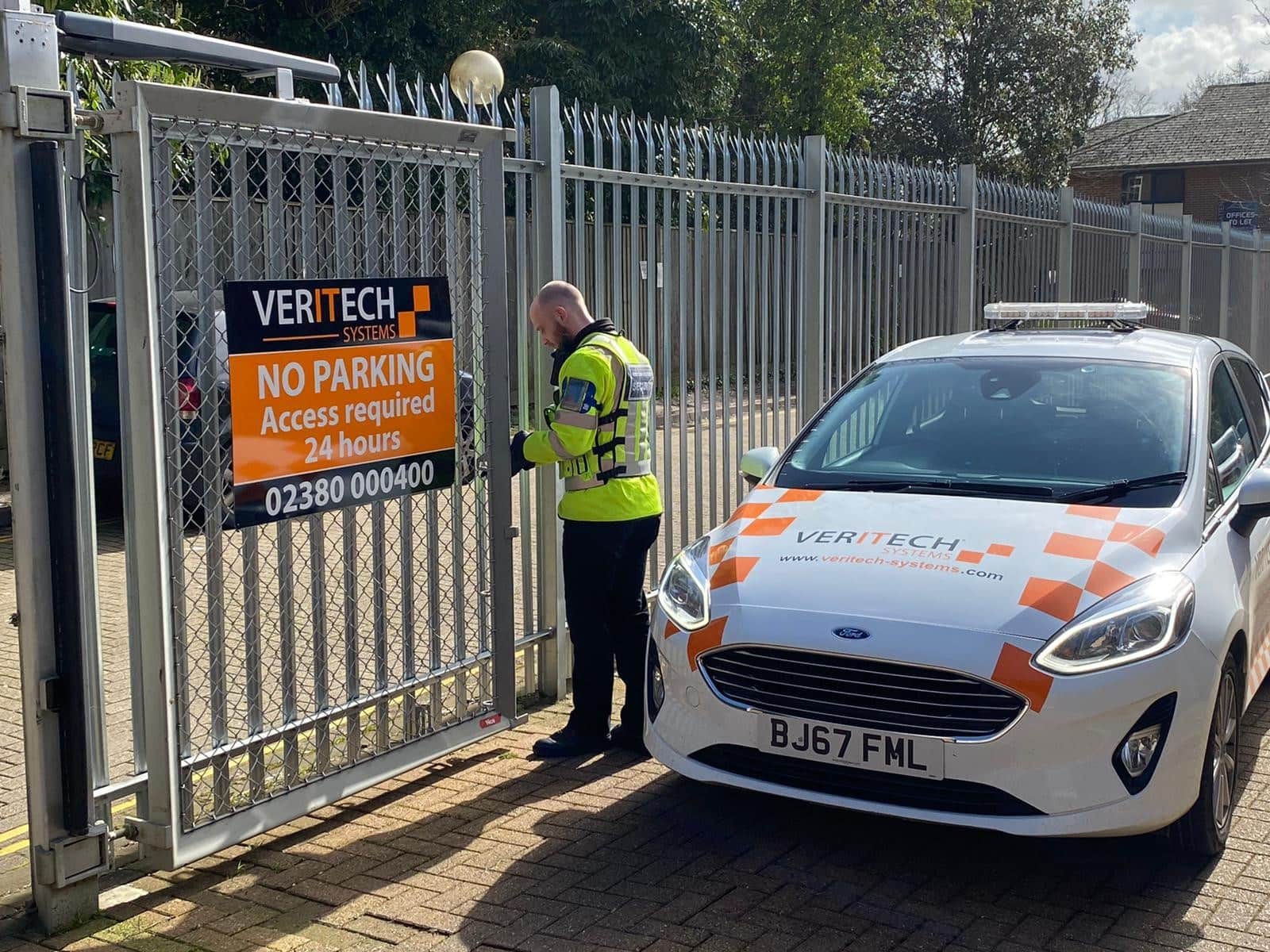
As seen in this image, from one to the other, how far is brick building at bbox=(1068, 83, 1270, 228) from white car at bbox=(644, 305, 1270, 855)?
43.7 metres

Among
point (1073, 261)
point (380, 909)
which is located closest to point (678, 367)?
point (380, 909)

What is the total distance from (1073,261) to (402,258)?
884 cm

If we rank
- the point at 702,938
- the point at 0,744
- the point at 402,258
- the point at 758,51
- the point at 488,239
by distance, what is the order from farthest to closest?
the point at 758,51, the point at 0,744, the point at 488,239, the point at 402,258, the point at 702,938

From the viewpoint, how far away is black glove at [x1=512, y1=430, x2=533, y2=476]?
5.04 m

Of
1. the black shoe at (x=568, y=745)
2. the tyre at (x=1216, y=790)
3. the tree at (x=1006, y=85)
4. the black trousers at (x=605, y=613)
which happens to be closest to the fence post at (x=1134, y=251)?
the black trousers at (x=605, y=613)

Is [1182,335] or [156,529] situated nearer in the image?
[156,529]

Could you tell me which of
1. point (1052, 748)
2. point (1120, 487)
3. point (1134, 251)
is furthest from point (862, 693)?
point (1134, 251)

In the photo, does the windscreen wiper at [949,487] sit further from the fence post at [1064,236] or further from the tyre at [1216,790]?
the fence post at [1064,236]

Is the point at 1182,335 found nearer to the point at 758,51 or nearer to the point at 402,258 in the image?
the point at 402,258

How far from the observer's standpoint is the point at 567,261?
5.83 metres

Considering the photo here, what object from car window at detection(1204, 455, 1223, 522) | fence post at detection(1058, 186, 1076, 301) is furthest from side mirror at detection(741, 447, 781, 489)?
fence post at detection(1058, 186, 1076, 301)

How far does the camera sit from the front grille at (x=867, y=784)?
383 cm

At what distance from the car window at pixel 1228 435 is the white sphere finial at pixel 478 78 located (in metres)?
3.10

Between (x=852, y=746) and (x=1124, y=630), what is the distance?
86 cm
